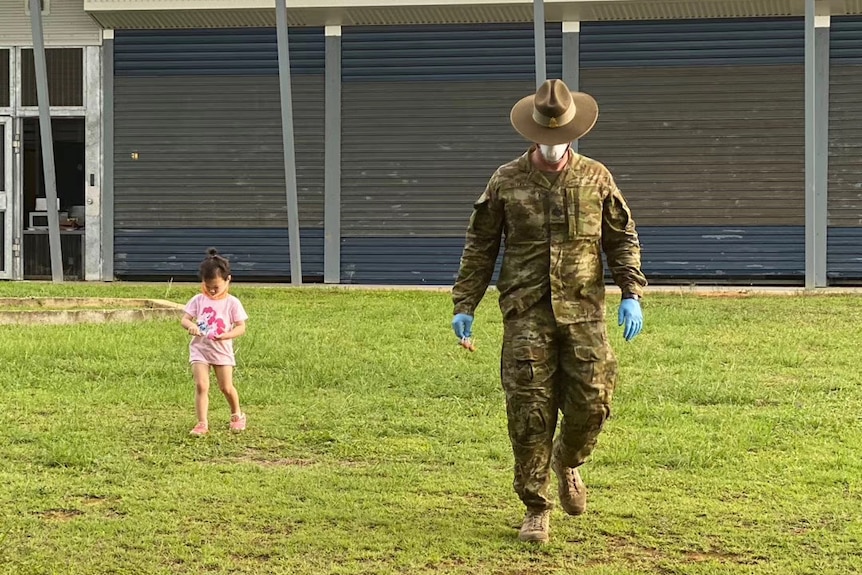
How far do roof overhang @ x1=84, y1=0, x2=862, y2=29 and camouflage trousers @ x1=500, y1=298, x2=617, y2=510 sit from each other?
14672 mm

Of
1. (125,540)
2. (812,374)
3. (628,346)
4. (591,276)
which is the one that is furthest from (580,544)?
(628,346)

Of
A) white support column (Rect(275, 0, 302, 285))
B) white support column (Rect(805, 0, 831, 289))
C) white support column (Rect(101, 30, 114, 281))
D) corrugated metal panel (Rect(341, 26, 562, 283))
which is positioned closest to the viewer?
white support column (Rect(275, 0, 302, 285))

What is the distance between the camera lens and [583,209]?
547 cm

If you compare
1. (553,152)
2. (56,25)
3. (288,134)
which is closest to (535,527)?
(553,152)

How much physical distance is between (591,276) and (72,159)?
696 inches

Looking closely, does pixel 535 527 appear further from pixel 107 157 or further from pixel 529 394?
pixel 107 157

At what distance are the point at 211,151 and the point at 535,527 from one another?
16.5m

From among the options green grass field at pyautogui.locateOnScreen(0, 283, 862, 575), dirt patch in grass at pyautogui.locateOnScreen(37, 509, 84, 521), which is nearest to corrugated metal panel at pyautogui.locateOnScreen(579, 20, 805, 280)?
green grass field at pyautogui.locateOnScreen(0, 283, 862, 575)

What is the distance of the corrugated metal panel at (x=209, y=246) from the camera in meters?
21.0

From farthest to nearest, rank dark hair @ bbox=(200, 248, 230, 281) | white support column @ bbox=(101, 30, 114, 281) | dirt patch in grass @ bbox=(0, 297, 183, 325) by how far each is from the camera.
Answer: white support column @ bbox=(101, 30, 114, 281)
dirt patch in grass @ bbox=(0, 297, 183, 325)
dark hair @ bbox=(200, 248, 230, 281)

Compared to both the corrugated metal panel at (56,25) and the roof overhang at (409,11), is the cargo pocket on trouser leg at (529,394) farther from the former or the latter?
the corrugated metal panel at (56,25)

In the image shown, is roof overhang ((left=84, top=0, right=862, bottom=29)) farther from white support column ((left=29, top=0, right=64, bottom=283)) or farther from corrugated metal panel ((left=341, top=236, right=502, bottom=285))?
corrugated metal panel ((left=341, top=236, right=502, bottom=285))

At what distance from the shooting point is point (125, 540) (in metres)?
5.38

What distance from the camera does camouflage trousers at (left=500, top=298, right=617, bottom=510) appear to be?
5434 mm
